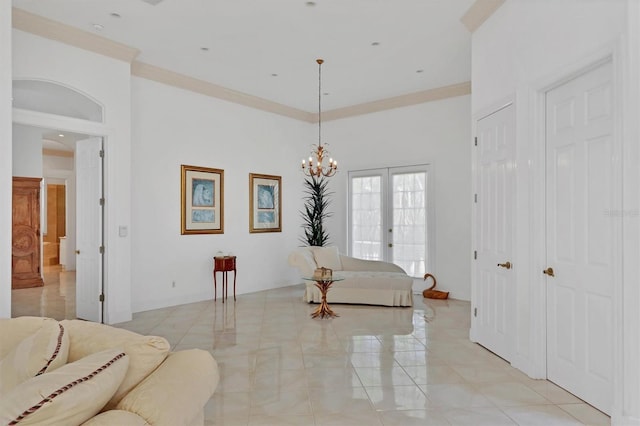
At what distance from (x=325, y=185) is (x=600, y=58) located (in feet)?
19.6

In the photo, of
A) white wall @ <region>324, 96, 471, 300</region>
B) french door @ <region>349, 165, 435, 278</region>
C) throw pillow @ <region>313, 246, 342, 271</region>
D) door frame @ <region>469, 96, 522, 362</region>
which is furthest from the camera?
french door @ <region>349, 165, 435, 278</region>

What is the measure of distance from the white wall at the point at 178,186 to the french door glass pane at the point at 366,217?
1253mm

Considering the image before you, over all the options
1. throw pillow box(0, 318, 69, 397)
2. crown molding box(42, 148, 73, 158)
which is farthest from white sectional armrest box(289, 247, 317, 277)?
crown molding box(42, 148, 73, 158)

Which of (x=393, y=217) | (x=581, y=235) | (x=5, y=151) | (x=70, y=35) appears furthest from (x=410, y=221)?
(x=5, y=151)

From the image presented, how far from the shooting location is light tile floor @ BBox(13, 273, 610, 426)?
2.76m

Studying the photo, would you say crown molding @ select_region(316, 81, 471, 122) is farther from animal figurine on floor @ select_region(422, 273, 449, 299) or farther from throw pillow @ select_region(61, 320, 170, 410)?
throw pillow @ select_region(61, 320, 170, 410)

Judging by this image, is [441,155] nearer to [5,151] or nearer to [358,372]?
[358,372]

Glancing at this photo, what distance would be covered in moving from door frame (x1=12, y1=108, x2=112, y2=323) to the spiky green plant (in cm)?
350

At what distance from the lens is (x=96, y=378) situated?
4.61ft

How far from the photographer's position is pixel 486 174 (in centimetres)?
421

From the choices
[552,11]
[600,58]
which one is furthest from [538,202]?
[552,11]

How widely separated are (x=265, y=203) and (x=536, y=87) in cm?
531

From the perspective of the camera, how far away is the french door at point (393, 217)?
7.27m

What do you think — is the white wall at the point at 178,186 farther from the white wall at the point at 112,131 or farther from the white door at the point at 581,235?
the white door at the point at 581,235
